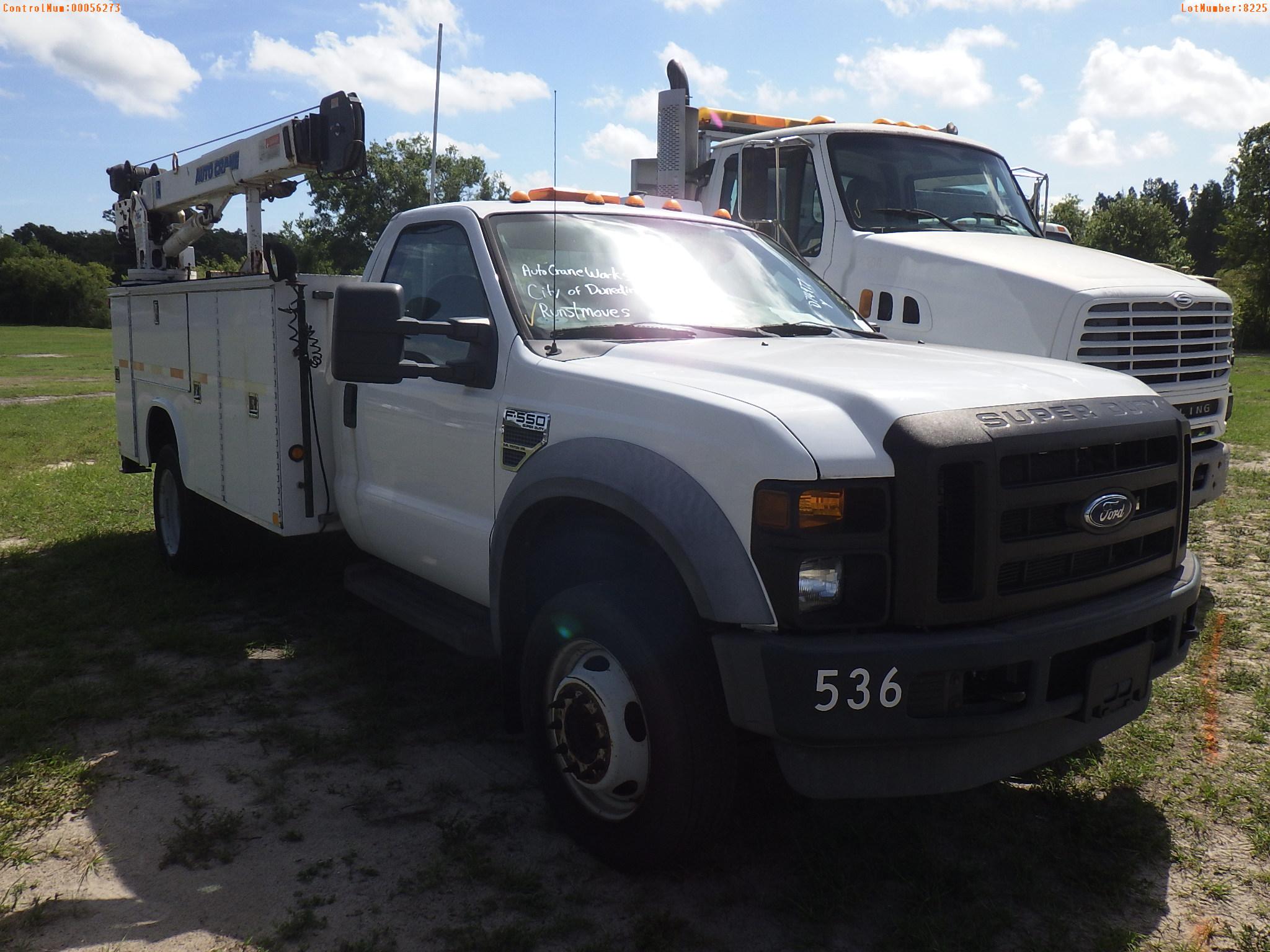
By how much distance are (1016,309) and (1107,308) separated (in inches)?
18.4

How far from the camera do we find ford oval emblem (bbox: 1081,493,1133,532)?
2.92 m

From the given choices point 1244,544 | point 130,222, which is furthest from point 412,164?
point 1244,544

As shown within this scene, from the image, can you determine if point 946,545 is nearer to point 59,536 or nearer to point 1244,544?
point 1244,544

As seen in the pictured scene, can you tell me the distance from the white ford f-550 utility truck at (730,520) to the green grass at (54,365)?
7380 millimetres

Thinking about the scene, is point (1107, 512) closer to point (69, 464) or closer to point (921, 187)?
point (921, 187)

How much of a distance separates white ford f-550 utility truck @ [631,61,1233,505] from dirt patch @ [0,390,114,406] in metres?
14.7

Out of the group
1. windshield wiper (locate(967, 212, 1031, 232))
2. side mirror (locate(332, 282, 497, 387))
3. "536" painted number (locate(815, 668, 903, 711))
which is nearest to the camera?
"536" painted number (locate(815, 668, 903, 711))

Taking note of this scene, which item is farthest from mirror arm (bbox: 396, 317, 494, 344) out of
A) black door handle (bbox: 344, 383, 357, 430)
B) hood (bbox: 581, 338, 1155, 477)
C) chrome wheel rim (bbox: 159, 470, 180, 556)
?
chrome wheel rim (bbox: 159, 470, 180, 556)

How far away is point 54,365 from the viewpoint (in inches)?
1150

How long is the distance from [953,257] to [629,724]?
3943 millimetres

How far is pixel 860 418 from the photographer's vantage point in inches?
109

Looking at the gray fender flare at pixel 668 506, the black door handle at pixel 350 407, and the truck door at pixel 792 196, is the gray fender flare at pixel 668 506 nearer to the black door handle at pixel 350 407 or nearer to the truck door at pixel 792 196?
the black door handle at pixel 350 407

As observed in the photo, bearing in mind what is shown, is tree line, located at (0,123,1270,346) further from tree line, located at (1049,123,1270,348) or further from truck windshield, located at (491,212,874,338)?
truck windshield, located at (491,212,874,338)

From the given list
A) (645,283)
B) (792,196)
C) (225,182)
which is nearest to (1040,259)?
(792,196)
